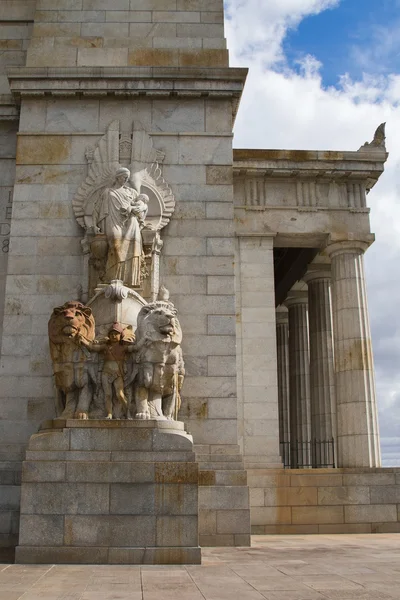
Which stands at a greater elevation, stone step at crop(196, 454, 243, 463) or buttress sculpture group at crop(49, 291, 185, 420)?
buttress sculpture group at crop(49, 291, 185, 420)

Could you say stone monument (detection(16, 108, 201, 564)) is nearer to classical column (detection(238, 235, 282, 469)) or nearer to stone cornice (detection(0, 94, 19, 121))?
stone cornice (detection(0, 94, 19, 121))

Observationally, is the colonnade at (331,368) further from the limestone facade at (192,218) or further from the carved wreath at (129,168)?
the carved wreath at (129,168)

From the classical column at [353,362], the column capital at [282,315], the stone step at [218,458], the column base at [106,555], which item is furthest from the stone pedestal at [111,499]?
the column capital at [282,315]

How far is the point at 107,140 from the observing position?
20.3 m

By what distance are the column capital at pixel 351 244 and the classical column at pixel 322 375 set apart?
4.55 m

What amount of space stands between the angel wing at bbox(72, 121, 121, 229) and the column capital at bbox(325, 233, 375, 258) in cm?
790

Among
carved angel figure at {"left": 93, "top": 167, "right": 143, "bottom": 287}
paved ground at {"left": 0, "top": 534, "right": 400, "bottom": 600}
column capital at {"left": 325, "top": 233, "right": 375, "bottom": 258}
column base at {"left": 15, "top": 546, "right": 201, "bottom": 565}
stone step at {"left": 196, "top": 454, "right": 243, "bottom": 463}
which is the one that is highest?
column capital at {"left": 325, "top": 233, "right": 375, "bottom": 258}

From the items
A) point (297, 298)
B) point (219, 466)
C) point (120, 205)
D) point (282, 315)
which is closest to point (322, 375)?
point (297, 298)

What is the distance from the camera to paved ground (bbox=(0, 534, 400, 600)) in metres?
9.62

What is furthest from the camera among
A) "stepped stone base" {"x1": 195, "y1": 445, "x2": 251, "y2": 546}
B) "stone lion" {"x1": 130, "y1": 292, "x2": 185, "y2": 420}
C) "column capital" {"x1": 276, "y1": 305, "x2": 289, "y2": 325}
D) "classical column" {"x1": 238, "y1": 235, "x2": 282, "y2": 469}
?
"column capital" {"x1": 276, "y1": 305, "x2": 289, "y2": 325}

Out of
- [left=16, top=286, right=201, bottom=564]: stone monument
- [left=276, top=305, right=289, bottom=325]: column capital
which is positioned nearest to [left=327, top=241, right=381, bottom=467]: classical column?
[left=16, top=286, right=201, bottom=564]: stone monument

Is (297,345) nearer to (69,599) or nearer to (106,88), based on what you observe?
(106,88)

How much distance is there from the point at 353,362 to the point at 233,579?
12034 millimetres

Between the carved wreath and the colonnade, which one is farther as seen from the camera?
the colonnade
